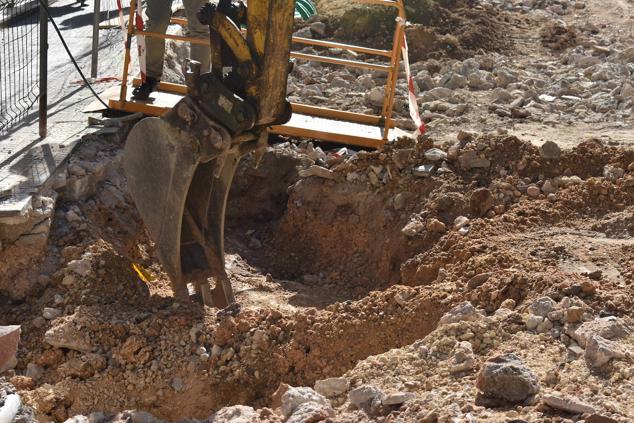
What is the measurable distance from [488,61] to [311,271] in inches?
162

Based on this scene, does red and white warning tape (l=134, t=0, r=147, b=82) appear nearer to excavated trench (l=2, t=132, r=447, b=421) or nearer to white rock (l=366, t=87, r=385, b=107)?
excavated trench (l=2, t=132, r=447, b=421)

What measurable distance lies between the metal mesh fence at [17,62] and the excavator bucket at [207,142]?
2.19 meters

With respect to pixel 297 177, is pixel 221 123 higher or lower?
higher

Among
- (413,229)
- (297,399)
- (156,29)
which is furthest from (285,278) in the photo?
(297,399)

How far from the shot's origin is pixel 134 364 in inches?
230

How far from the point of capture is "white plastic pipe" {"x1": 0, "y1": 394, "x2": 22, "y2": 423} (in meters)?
4.30

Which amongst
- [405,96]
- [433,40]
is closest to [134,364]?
[405,96]

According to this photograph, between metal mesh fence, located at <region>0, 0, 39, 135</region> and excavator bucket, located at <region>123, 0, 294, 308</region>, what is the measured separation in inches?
86.2

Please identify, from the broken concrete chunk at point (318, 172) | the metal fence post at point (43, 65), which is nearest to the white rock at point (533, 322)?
the broken concrete chunk at point (318, 172)

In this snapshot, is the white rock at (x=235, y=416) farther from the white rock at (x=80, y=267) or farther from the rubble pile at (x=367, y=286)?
the white rock at (x=80, y=267)

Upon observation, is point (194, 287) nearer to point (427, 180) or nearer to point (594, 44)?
point (427, 180)

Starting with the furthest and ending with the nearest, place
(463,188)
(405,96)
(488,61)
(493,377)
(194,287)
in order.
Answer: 1. (488,61)
2. (405,96)
3. (463,188)
4. (194,287)
5. (493,377)

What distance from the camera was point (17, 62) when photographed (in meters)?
9.71

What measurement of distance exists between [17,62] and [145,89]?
1.86 meters
